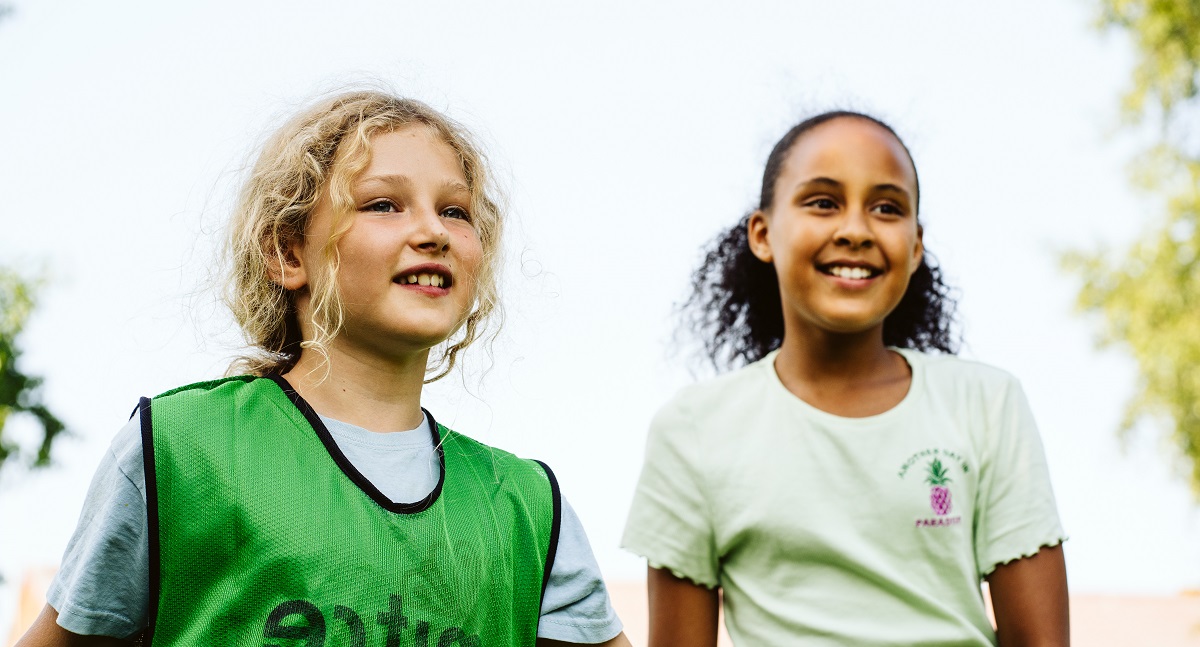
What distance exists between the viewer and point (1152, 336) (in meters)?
10.5

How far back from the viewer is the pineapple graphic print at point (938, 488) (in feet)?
7.61

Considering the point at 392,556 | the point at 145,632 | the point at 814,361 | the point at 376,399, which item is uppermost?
the point at 814,361

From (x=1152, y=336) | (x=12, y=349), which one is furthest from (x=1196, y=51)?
(x=12, y=349)

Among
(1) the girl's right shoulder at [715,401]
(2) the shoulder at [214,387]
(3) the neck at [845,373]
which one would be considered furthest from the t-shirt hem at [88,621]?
(3) the neck at [845,373]

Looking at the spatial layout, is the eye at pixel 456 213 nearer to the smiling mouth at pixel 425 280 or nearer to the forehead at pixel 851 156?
the smiling mouth at pixel 425 280

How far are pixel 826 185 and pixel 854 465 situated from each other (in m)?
0.62

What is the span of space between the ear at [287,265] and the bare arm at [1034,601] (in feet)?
5.08

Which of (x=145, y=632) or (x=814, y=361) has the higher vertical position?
(x=814, y=361)

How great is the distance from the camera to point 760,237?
8.98 feet

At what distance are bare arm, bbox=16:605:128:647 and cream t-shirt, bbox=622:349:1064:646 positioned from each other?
1.08 m

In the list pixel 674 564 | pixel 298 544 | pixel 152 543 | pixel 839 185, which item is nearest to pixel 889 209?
pixel 839 185

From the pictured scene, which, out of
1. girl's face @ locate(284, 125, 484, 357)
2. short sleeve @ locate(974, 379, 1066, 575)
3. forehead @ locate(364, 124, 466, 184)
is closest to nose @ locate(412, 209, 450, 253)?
girl's face @ locate(284, 125, 484, 357)

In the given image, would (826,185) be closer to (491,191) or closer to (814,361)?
(814,361)

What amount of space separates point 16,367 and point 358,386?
40.5ft
